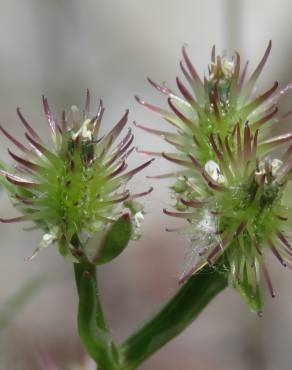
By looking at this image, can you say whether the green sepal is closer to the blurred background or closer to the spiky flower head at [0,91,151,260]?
the spiky flower head at [0,91,151,260]

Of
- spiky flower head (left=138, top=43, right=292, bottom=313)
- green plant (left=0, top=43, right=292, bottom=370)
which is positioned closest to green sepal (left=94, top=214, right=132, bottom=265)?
green plant (left=0, top=43, right=292, bottom=370)

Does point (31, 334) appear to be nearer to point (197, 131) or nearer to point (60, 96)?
point (60, 96)

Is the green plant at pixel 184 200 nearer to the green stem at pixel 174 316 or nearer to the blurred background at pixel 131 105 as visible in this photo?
the green stem at pixel 174 316

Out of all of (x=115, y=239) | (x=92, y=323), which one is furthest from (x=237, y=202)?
(x=92, y=323)

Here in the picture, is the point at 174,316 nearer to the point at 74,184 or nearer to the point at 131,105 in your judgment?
the point at 74,184

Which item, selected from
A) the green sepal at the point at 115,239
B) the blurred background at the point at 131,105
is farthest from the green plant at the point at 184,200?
the blurred background at the point at 131,105
